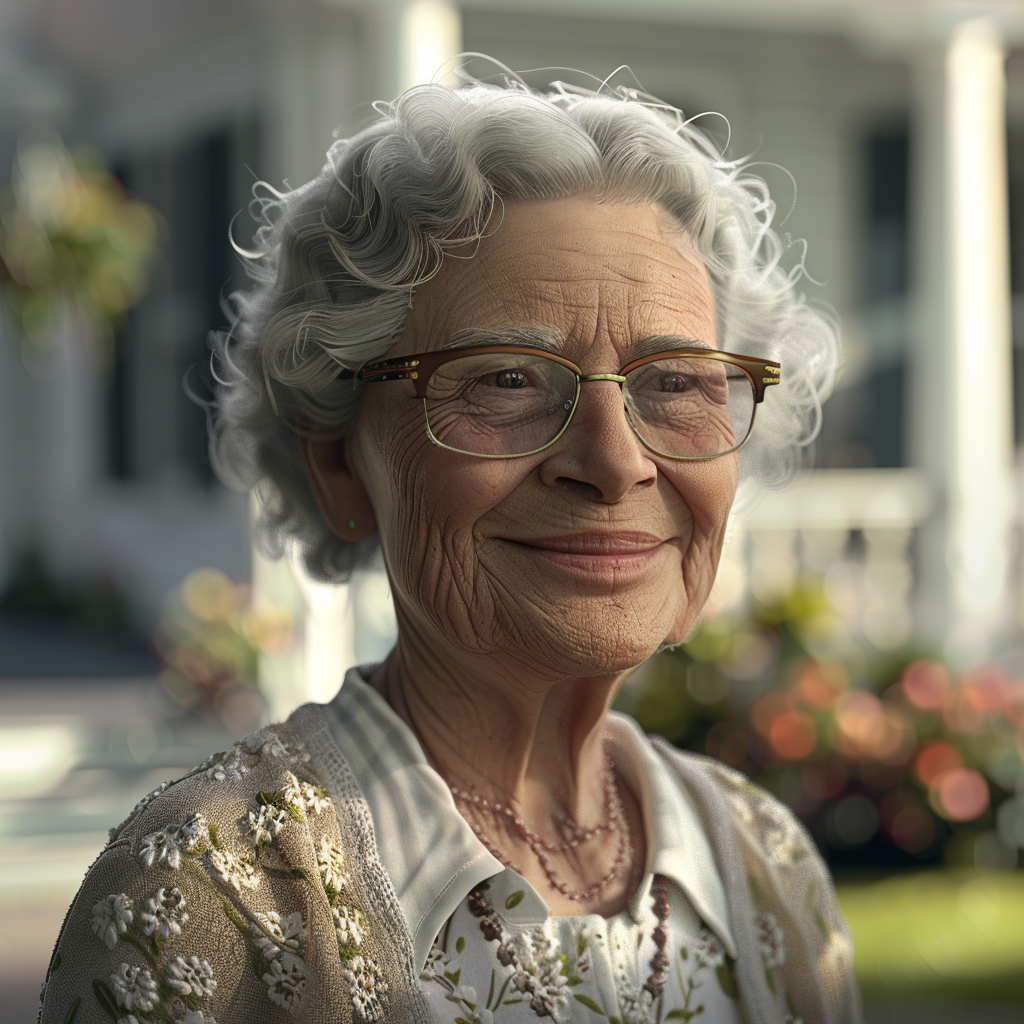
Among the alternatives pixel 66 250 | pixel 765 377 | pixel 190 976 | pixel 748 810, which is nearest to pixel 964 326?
pixel 66 250

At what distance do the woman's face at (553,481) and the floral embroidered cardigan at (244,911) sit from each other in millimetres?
272

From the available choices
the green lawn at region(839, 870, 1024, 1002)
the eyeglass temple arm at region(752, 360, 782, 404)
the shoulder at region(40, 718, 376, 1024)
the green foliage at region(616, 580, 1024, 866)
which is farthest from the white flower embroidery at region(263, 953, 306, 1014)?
the green foliage at region(616, 580, 1024, 866)

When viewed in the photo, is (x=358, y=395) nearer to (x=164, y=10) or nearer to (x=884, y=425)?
(x=884, y=425)

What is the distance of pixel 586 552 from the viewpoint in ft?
4.79

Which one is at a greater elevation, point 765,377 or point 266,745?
point 765,377

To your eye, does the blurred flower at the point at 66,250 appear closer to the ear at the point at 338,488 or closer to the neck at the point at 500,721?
the ear at the point at 338,488

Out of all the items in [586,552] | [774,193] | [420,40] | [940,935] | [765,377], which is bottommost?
[940,935]

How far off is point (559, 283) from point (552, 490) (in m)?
0.24

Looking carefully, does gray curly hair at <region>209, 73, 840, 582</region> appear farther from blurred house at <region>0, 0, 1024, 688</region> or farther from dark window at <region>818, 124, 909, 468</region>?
dark window at <region>818, 124, 909, 468</region>

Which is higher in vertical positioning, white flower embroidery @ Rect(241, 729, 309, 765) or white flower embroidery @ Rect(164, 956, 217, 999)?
white flower embroidery @ Rect(241, 729, 309, 765)

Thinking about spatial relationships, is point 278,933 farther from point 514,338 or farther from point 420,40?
point 420,40

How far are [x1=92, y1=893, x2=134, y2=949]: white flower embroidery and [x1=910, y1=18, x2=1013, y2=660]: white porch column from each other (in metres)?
5.82

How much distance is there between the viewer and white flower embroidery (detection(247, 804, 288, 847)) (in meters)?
1.44

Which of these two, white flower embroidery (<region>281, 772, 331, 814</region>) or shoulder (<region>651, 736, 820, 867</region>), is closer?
white flower embroidery (<region>281, 772, 331, 814</region>)
